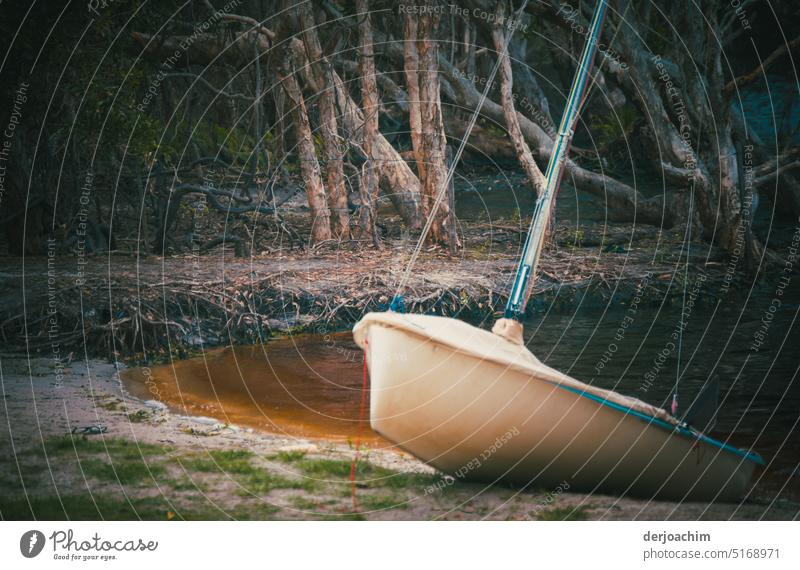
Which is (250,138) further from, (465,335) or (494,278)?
(465,335)

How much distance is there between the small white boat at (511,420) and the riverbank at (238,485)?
6.7 inches

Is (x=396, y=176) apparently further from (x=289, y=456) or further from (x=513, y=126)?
(x=289, y=456)

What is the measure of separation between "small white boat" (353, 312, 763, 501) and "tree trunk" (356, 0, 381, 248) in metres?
7.66

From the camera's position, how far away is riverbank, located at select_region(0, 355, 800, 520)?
573 centimetres

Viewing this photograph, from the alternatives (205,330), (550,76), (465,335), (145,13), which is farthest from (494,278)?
(550,76)

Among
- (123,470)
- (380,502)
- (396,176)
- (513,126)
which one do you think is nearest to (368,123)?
(396,176)

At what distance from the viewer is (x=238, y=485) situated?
5992 millimetres

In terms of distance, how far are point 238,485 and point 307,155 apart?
802cm

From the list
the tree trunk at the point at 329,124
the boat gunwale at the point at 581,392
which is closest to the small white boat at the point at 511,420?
the boat gunwale at the point at 581,392

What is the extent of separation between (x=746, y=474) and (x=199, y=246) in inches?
351

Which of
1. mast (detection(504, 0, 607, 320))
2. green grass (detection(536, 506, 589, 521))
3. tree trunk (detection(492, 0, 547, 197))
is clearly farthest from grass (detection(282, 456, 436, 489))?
tree trunk (detection(492, 0, 547, 197))

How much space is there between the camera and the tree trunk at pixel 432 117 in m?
13.4
